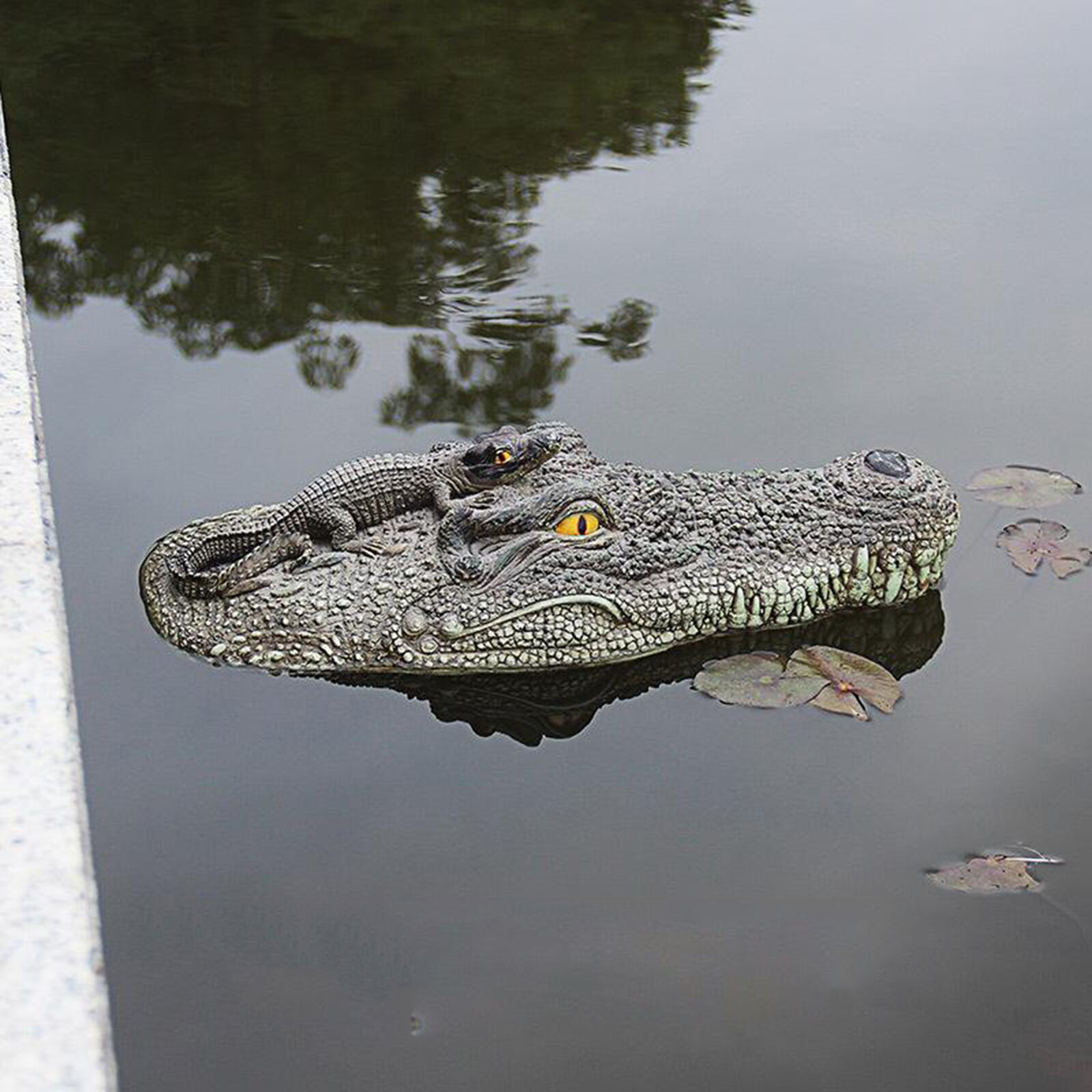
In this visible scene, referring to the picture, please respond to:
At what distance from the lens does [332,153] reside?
29.3 ft

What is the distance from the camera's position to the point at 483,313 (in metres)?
7.25

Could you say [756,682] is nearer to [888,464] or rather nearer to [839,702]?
[839,702]

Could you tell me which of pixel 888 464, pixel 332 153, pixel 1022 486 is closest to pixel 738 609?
pixel 888 464

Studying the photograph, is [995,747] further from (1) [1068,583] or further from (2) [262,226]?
(2) [262,226]

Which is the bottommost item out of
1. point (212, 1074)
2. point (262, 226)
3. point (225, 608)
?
point (212, 1074)

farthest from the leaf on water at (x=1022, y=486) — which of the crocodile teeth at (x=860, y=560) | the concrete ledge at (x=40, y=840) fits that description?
the concrete ledge at (x=40, y=840)

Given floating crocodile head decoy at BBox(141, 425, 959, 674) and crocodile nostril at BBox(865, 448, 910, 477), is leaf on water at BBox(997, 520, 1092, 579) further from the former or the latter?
crocodile nostril at BBox(865, 448, 910, 477)

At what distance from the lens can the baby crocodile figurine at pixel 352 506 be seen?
4.90 metres

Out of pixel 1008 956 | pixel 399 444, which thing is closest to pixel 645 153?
pixel 399 444

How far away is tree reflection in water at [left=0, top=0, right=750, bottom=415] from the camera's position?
7160 mm

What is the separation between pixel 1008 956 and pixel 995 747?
2.89 ft

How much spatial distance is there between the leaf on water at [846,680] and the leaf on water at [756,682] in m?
0.03

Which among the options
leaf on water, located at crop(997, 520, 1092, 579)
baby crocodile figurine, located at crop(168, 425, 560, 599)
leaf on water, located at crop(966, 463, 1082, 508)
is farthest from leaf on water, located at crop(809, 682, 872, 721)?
leaf on water, located at crop(966, 463, 1082, 508)

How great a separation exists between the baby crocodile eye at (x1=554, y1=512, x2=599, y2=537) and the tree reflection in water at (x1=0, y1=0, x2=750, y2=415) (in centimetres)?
146
